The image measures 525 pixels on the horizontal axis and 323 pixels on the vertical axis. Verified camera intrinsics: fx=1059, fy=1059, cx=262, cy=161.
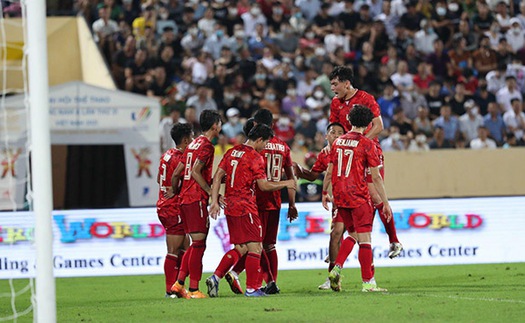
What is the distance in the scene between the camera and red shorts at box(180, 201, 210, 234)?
10.9 meters

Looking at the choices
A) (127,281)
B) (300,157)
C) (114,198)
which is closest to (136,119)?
(114,198)

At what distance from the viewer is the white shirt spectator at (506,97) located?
20750 millimetres

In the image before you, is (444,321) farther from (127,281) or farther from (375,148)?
(127,281)

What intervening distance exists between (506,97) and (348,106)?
996cm

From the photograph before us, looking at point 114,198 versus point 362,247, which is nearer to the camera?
point 362,247

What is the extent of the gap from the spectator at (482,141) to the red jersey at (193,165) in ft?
31.9

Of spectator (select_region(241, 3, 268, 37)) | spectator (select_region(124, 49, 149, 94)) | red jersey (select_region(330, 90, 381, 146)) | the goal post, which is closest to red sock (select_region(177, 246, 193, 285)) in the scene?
red jersey (select_region(330, 90, 381, 146))

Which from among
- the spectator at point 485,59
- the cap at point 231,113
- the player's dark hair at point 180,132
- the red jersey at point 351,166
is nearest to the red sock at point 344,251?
the red jersey at point 351,166

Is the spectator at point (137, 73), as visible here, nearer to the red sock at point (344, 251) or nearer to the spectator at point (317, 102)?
the spectator at point (317, 102)

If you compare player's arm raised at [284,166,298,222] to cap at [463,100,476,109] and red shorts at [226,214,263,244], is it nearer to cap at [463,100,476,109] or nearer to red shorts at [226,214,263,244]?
red shorts at [226,214,263,244]

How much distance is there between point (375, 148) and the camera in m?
10.6

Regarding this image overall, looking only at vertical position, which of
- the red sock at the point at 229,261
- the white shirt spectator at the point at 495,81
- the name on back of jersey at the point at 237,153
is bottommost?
the red sock at the point at 229,261

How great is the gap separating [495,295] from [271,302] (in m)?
2.25

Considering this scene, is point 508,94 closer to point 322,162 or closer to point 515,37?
point 515,37
